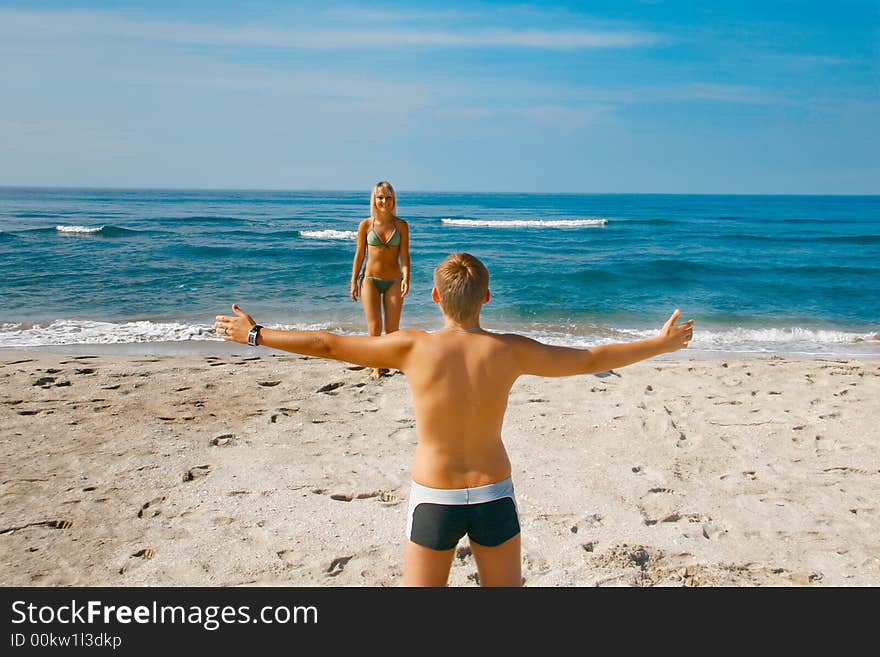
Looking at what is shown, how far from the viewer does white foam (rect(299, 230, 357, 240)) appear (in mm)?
31422

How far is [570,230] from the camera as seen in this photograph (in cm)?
3831

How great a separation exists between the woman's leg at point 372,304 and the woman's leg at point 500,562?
5.22 m

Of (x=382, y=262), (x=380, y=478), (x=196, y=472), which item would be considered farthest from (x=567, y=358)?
(x=382, y=262)

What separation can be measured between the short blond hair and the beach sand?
1.86 meters

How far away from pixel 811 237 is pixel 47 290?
36110mm

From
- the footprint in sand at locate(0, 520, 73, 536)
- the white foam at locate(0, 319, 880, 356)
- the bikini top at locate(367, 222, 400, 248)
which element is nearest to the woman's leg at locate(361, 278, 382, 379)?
the bikini top at locate(367, 222, 400, 248)

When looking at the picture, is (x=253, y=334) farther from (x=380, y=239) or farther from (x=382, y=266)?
(x=382, y=266)

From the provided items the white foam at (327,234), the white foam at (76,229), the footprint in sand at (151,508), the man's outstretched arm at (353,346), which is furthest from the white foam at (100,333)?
the white foam at (76,229)

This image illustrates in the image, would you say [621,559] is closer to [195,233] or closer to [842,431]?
[842,431]

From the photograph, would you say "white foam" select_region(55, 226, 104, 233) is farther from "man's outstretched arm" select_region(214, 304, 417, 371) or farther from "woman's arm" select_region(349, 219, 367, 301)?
"man's outstretched arm" select_region(214, 304, 417, 371)

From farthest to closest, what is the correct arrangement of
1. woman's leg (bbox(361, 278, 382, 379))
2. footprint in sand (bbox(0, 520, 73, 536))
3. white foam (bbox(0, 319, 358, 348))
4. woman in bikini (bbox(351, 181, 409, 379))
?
white foam (bbox(0, 319, 358, 348)), woman's leg (bbox(361, 278, 382, 379)), woman in bikini (bbox(351, 181, 409, 379)), footprint in sand (bbox(0, 520, 73, 536))

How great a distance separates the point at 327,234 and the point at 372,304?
25394 mm

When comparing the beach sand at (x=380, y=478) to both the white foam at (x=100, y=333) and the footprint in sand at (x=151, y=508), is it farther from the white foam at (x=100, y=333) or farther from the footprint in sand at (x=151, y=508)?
the white foam at (x=100, y=333)
